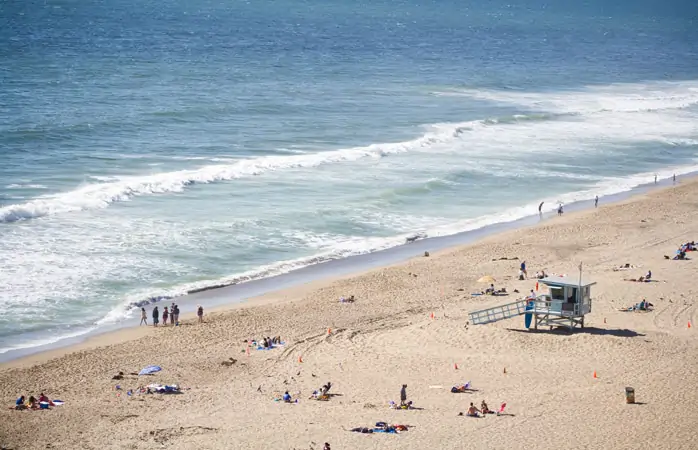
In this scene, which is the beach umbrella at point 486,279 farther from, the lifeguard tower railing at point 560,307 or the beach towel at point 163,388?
the beach towel at point 163,388

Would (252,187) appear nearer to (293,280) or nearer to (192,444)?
(293,280)

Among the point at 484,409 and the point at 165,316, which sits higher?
the point at 165,316

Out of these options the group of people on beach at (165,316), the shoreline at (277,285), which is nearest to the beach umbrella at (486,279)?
the shoreline at (277,285)

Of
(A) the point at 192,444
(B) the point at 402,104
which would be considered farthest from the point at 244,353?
(B) the point at 402,104

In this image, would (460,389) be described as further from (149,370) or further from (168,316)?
(168,316)

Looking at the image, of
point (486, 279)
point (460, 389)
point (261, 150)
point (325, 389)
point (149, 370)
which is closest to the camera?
point (325, 389)

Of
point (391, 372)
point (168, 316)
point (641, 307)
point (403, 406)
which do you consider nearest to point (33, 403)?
point (168, 316)
